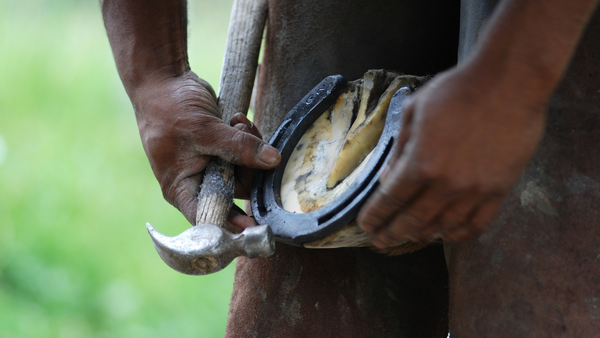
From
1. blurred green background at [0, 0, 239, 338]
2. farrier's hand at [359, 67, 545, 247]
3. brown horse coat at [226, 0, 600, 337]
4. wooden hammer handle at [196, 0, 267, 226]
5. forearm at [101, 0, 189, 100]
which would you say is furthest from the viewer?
blurred green background at [0, 0, 239, 338]

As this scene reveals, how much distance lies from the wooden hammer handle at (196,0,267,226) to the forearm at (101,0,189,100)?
0.34 ft

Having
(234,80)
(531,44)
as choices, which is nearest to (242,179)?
(234,80)

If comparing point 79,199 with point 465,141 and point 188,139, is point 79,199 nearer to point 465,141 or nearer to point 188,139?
point 188,139

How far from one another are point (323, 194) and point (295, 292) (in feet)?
0.83

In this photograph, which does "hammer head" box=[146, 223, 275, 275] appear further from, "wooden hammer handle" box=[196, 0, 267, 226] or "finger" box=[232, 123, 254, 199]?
"finger" box=[232, 123, 254, 199]

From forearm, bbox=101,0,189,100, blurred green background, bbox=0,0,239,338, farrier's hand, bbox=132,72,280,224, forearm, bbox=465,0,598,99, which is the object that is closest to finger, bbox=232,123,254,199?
farrier's hand, bbox=132,72,280,224

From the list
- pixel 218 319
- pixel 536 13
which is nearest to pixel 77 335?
pixel 218 319

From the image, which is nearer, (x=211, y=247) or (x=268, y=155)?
(x=211, y=247)

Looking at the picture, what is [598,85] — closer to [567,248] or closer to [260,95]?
[567,248]

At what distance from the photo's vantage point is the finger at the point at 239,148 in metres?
0.89

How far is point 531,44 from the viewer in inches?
20.0

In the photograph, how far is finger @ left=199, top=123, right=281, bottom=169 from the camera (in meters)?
0.89

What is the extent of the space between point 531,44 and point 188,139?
606 mm

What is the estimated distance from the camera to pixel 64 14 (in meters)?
3.51
